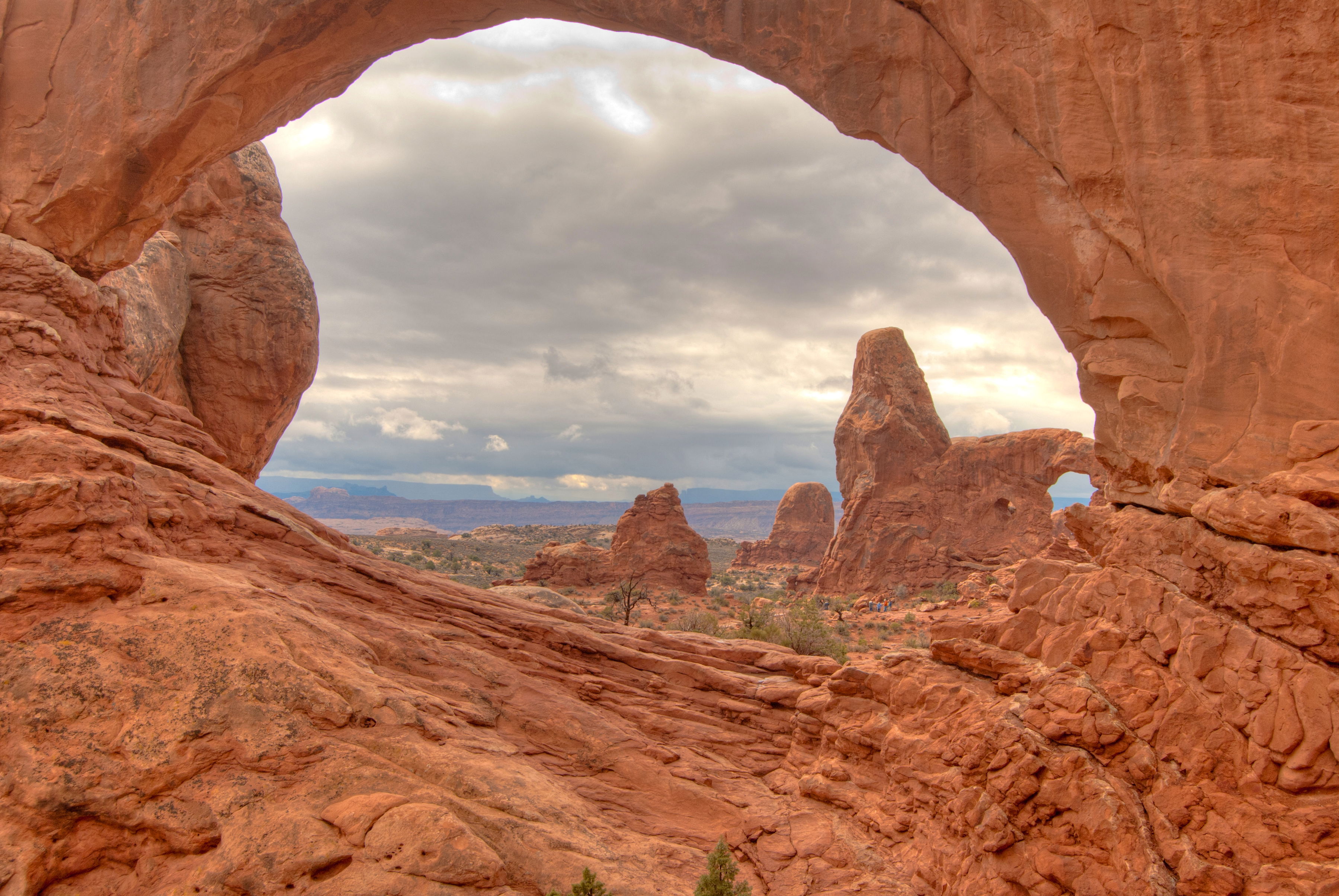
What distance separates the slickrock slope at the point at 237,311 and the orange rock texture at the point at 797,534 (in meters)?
48.4

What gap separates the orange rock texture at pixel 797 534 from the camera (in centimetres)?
6025

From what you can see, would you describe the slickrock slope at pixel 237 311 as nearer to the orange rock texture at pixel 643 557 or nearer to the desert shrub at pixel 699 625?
the desert shrub at pixel 699 625

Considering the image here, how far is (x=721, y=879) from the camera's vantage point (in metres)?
5.70

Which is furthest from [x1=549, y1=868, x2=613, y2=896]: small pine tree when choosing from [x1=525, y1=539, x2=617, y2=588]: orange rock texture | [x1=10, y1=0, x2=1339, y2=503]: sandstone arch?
[x1=525, y1=539, x2=617, y2=588]: orange rock texture

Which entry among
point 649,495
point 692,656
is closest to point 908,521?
point 649,495

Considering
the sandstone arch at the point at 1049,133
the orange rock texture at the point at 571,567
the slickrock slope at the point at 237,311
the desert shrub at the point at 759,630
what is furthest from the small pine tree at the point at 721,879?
the orange rock texture at the point at 571,567

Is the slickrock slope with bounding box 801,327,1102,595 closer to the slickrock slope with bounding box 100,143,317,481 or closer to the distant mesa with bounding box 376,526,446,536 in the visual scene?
the slickrock slope with bounding box 100,143,317,481

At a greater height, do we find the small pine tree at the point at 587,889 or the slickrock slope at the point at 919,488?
the slickrock slope at the point at 919,488

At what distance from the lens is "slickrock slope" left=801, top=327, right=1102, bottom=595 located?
32.7 meters

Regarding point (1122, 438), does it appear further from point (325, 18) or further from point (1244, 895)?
point (325, 18)

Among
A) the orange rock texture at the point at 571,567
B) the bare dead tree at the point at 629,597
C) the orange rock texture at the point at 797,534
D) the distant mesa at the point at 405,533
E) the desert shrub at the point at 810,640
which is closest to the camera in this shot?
the desert shrub at the point at 810,640

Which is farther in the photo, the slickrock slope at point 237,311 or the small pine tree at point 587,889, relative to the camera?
the slickrock slope at point 237,311

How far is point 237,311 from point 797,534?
51361 mm

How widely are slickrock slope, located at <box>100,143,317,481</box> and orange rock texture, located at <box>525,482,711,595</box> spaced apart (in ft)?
71.4
